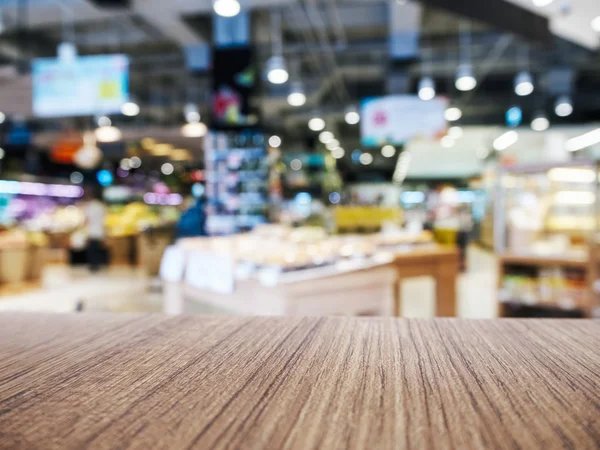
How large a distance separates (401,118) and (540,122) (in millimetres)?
5885

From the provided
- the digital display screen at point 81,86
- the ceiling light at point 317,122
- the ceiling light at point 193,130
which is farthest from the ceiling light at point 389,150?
the digital display screen at point 81,86

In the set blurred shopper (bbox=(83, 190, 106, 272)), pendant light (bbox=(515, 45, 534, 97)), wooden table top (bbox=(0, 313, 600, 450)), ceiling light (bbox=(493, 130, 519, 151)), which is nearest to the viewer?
wooden table top (bbox=(0, 313, 600, 450))

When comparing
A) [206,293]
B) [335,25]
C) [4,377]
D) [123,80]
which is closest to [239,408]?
[4,377]

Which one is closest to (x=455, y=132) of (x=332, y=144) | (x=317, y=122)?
(x=317, y=122)

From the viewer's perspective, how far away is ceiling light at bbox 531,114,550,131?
10.9m

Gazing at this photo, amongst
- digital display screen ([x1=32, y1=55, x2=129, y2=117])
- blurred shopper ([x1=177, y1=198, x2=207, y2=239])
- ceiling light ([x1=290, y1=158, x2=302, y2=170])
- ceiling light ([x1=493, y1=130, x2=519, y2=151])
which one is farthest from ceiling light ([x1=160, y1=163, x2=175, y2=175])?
ceiling light ([x1=493, y1=130, x2=519, y2=151])

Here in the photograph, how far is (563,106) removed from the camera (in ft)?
34.7

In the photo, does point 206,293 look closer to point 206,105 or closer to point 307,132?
point 206,105

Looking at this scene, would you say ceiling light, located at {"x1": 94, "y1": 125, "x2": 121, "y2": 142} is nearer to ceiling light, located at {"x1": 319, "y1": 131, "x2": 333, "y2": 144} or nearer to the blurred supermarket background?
the blurred supermarket background

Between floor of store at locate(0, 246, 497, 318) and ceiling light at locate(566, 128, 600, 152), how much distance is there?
5759 mm

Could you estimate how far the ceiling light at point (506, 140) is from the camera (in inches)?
536

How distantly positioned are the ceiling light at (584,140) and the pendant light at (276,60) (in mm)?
8348

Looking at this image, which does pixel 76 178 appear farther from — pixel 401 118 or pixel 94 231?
pixel 401 118

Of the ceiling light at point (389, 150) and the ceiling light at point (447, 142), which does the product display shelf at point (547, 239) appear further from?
the ceiling light at point (389, 150)
